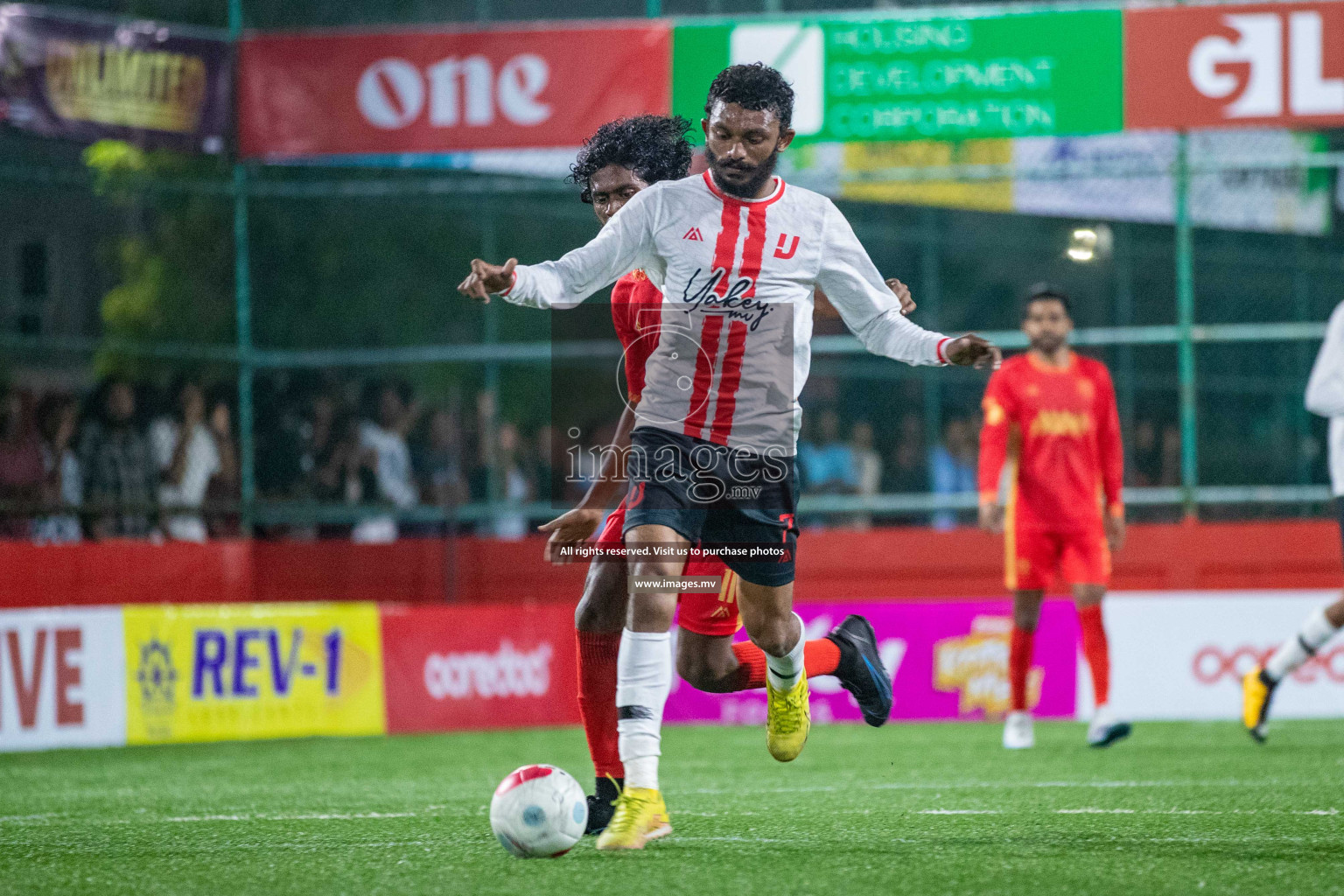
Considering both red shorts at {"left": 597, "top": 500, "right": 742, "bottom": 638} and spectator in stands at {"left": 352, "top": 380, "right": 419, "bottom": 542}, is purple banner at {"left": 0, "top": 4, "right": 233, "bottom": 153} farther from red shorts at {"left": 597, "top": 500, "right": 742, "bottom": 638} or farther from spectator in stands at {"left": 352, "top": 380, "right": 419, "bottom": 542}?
red shorts at {"left": 597, "top": 500, "right": 742, "bottom": 638}

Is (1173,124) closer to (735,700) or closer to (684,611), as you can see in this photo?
(735,700)

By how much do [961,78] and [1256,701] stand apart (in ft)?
16.3

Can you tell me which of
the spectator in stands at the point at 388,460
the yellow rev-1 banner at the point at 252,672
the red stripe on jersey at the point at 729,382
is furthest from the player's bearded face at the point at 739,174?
Result: the spectator in stands at the point at 388,460

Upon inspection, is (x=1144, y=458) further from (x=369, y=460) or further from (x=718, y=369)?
(x=718, y=369)

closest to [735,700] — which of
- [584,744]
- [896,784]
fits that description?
[584,744]

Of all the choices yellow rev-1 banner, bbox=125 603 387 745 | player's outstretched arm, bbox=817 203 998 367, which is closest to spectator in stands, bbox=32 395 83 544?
yellow rev-1 banner, bbox=125 603 387 745

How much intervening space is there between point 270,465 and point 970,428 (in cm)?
516

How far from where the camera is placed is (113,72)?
39.7 feet

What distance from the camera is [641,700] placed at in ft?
15.5

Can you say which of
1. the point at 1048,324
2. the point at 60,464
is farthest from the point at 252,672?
the point at 1048,324

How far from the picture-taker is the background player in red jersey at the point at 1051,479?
8.38 metres

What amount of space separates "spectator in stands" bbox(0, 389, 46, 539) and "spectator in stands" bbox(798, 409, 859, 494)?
5058mm

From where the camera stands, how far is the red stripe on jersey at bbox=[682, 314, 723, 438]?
4754 millimetres

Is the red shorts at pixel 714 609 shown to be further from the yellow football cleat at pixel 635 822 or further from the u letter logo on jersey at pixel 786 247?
the u letter logo on jersey at pixel 786 247
